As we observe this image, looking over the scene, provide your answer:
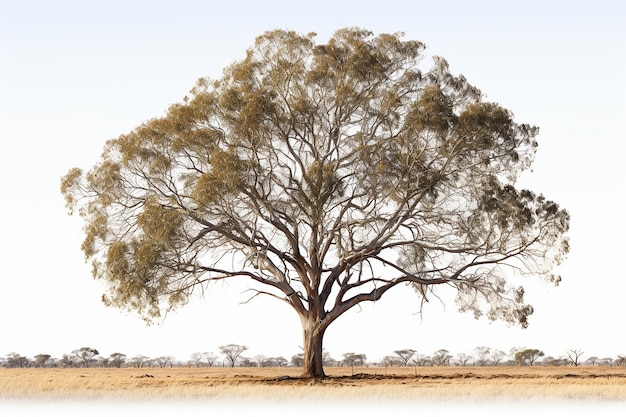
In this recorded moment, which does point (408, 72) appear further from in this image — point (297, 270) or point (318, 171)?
point (297, 270)

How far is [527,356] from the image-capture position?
7956cm

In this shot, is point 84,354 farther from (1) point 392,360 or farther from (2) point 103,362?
(1) point 392,360

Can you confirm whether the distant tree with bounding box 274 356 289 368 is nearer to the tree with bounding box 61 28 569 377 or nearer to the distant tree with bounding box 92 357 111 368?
the distant tree with bounding box 92 357 111 368

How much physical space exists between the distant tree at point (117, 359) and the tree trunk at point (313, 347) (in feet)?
174

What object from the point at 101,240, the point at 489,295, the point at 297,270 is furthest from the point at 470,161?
the point at 101,240

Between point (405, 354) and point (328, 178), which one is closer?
point (328, 178)

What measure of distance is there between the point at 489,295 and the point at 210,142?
1291 centimetres

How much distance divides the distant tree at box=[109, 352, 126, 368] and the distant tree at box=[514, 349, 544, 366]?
3779 centimetres

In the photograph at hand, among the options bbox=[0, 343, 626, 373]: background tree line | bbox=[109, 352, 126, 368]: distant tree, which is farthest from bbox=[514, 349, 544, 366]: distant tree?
bbox=[109, 352, 126, 368]: distant tree

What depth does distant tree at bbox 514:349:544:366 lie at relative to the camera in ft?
259

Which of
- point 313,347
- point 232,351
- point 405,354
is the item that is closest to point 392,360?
point 405,354

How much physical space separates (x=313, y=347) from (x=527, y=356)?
163 feet

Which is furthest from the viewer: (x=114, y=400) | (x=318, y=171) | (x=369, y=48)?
(x=369, y=48)

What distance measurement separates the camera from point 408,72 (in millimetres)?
34906
